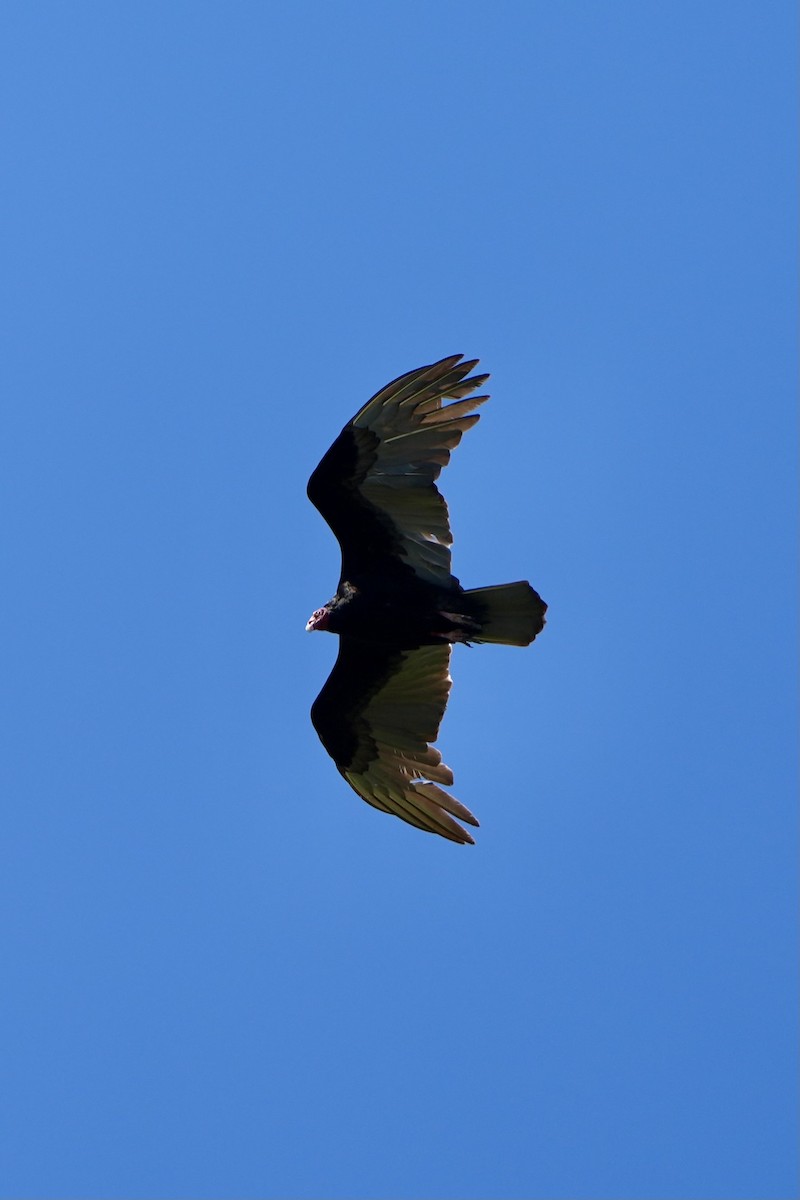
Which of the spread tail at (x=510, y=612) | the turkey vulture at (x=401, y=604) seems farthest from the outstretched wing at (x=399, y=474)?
the spread tail at (x=510, y=612)

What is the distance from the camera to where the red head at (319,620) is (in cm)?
1286

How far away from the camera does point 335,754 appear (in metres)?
13.6

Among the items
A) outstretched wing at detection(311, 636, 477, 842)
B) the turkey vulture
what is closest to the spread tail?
the turkey vulture

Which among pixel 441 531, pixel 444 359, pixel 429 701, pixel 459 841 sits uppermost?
pixel 444 359

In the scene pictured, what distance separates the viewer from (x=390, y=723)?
13.4 m

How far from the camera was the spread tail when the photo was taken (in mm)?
12203

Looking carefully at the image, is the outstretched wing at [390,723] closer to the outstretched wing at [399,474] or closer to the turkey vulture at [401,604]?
the turkey vulture at [401,604]

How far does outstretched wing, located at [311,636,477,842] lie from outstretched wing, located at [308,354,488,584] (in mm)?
920

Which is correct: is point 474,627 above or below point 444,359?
below

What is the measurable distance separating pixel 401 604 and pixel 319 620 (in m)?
0.69

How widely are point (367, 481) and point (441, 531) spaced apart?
0.69 metres

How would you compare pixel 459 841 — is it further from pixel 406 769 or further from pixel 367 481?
pixel 367 481

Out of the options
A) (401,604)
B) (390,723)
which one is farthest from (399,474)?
(390,723)

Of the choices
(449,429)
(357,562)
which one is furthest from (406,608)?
(449,429)
